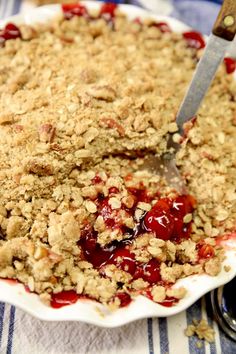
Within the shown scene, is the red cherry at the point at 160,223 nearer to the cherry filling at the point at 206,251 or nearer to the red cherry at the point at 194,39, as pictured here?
the cherry filling at the point at 206,251

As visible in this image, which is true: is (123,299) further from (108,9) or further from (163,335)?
(108,9)

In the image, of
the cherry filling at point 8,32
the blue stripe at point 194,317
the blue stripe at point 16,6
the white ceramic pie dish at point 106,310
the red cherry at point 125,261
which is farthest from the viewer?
the blue stripe at point 16,6

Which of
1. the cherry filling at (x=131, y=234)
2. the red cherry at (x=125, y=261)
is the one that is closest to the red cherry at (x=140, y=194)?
the cherry filling at (x=131, y=234)

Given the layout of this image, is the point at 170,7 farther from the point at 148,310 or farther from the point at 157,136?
the point at 148,310

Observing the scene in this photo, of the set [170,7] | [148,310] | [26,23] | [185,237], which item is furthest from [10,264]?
[170,7]

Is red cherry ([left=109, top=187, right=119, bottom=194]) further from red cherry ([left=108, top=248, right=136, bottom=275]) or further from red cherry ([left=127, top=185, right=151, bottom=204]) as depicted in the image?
red cherry ([left=108, top=248, right=136, bottom=275])

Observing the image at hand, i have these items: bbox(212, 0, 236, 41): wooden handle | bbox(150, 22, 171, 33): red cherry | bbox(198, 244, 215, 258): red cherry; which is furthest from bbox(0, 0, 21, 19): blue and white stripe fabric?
bbox(198, 244, 215, 258): red cherry

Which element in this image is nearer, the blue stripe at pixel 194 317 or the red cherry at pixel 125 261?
the red cherry at pixel 125 261
